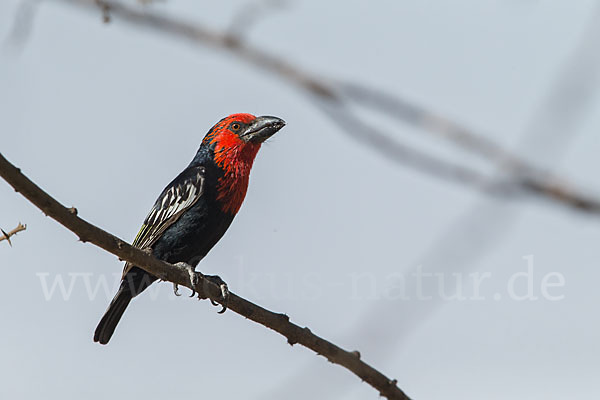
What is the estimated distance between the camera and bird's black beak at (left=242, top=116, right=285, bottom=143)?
6.45 meters

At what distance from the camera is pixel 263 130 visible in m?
6.47

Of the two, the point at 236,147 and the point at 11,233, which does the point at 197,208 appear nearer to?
the point at 236,147

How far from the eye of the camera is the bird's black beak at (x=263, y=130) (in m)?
6.45

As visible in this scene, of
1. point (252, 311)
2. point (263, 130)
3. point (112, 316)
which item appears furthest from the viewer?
point (263, 130)

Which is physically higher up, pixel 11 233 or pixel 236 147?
pixel 236 147

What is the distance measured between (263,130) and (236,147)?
283 mm

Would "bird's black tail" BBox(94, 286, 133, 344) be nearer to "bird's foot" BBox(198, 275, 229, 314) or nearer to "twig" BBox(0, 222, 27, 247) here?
"bird's foot" BBox(198, 275, 229, 314)

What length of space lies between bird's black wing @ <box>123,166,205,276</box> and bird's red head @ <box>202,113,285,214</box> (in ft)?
0.60

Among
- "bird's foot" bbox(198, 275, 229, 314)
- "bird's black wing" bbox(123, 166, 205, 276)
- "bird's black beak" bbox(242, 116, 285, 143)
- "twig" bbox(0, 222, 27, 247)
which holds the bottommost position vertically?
"twig" bbox(0, 222, 27, 247)

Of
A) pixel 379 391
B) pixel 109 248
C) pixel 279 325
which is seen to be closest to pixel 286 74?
pixel 109 248

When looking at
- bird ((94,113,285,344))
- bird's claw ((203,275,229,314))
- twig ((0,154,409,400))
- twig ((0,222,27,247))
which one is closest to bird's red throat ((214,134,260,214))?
bird ((94,113,285,344))

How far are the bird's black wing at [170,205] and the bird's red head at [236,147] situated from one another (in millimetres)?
183

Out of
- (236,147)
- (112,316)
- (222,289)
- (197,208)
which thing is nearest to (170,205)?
(197,208)

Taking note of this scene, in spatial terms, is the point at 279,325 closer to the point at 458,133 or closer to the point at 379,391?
the point at 379,391
